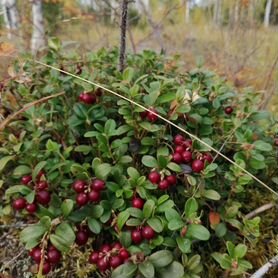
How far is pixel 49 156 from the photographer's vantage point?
1.36m

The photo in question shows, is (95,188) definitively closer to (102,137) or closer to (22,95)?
(102,137)

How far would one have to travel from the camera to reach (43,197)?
47.7 inches

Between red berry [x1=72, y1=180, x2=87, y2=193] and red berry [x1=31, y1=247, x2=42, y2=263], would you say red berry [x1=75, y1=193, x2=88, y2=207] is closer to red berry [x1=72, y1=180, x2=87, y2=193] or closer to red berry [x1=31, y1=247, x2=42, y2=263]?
red berry [x1=72, y1=180, x2=87, y2=193]

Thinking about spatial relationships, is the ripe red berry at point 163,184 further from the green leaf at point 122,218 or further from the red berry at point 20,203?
the red berry at point 20,203

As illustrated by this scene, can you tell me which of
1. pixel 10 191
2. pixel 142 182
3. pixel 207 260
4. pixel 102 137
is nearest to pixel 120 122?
pixel 102 137

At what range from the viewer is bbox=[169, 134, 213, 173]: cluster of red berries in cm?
120

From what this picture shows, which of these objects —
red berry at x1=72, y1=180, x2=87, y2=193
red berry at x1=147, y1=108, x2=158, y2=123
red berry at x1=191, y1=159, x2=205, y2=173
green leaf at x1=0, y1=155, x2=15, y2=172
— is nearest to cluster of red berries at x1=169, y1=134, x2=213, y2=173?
red berry at x1=191, y1=159, x2=205, y2=173

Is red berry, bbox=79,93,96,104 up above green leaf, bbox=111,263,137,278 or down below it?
above

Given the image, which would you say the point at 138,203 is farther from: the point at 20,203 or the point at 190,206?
the point at 20,203

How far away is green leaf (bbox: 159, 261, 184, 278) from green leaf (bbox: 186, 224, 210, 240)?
0.10 meters

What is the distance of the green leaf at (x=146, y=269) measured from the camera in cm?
105

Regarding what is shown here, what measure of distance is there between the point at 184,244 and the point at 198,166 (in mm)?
253

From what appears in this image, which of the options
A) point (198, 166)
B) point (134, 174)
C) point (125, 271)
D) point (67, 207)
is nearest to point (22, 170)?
point (67, 207)

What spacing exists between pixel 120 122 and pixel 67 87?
27 centimetres
